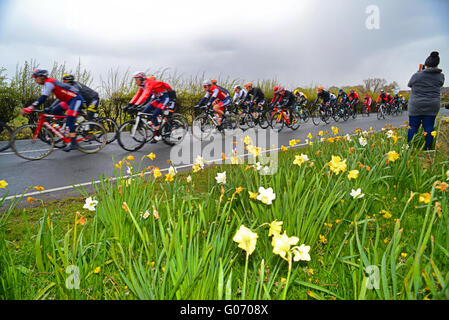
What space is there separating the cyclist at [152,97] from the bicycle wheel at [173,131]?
305 millimetres

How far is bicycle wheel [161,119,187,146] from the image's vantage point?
8.65 m

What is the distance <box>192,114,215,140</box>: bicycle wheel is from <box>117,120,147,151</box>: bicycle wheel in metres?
2.45

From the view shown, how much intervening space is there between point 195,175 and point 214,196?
2125mm

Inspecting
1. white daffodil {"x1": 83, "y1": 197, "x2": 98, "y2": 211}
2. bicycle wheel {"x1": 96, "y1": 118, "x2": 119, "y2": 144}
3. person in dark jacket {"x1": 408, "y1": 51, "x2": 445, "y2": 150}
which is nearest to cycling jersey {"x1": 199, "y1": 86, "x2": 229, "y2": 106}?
bicycle wheel {"x1": 96, "y1": 118, "x2": 119, "y2": 144}

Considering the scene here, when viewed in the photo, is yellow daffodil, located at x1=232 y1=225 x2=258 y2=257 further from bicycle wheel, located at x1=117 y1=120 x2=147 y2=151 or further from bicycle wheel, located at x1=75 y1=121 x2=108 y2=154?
bicycle wheel, located at x1=75 y1=121 x2=108 y2=154

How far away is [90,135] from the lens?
297 inches

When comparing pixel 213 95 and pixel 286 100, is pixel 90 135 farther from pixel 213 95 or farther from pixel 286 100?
pixel 286 100

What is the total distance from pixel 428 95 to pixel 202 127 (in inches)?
265

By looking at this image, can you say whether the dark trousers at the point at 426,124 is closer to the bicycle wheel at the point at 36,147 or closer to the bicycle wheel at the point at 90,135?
the bicycle wheel at the point at 90,135

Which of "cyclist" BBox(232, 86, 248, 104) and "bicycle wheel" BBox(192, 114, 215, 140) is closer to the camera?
"bicycle wheel" BBox(192, 114, 215, 140)

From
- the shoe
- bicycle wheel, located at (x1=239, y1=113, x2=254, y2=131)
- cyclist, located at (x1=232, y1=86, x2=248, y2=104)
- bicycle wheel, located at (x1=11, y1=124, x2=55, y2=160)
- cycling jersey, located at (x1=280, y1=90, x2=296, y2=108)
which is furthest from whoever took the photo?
bicycle wheel, located at (x1=239, y1=113, x2=254, y2=131)

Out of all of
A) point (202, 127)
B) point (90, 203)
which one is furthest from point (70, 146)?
point (90, 203)

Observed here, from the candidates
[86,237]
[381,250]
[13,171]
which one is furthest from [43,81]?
[381,250]
